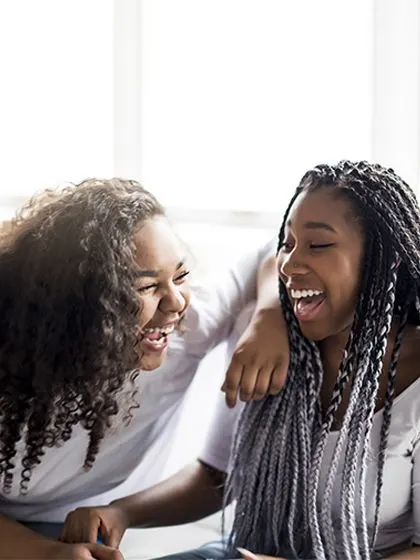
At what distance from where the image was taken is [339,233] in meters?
1.09

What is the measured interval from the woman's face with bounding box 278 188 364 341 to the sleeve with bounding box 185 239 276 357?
0.50ft

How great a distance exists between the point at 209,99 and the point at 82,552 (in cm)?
90

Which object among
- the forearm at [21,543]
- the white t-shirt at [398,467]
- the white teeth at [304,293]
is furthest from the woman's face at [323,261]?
the forearm at [21,543]

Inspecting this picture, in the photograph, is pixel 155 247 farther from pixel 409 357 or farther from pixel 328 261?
pixel 409 357

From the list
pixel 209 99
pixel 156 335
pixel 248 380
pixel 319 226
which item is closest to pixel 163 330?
pixel 156 335

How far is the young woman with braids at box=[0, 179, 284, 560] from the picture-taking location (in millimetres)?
1092

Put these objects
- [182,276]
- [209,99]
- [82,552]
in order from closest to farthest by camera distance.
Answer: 1. [82,552]
2. [182,276]
3. [209,99]

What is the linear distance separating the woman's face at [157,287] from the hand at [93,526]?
183mm

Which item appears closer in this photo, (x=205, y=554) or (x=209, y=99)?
(x=205, y=554)

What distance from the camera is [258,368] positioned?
3.66 feet

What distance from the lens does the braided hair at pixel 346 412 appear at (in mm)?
1097

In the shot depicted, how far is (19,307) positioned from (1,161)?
2.38ft

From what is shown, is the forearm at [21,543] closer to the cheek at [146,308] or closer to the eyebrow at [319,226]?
the cheek at [146,308]

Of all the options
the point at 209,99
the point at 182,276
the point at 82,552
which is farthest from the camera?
the point at 209,99
